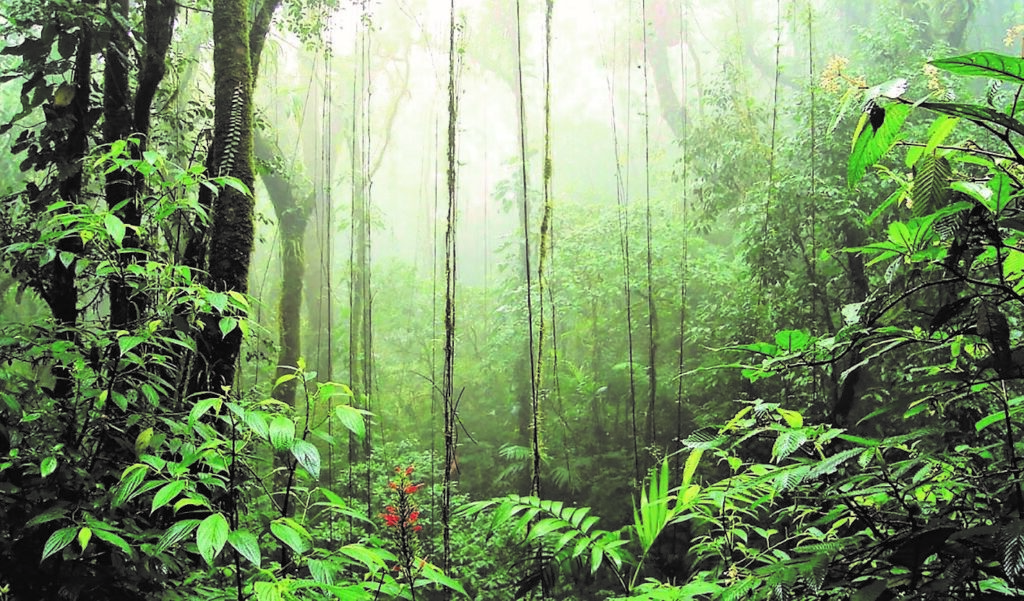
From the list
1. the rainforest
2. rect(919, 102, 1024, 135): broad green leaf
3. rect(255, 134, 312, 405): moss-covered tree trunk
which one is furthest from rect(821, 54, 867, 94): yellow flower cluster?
rect(255, 134, 312, 405): moss-covered tree trunk

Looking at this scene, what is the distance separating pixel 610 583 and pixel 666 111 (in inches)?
217

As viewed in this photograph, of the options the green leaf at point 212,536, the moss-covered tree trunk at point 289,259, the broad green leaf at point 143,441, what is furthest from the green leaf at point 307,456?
the moss-covered tree trunk at point 289,259

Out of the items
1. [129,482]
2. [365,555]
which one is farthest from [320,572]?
[129,482]

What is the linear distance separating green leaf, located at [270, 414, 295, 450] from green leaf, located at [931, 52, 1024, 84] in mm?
701

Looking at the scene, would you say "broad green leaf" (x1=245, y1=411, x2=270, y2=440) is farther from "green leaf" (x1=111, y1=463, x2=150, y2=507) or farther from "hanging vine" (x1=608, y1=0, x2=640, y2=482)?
"hanging vine" (x1=608, y1=0, x2=640, y2=482)

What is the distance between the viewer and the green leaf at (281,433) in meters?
0.67

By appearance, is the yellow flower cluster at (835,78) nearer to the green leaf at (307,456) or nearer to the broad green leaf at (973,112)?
the broad green leaf at (973,112)

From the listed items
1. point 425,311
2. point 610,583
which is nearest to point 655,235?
point 610,583

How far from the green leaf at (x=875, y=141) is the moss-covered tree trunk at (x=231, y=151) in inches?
55.5

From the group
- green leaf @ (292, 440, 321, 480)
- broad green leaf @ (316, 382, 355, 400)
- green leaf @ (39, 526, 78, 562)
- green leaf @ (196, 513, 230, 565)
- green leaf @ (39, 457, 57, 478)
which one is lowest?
green leaf @ (39, 526, 78, 562)

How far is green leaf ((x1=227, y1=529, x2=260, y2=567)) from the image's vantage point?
66cm

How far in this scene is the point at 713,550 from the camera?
3.92ft

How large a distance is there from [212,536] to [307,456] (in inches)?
4.9

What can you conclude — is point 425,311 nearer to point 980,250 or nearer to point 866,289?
point 866,289
